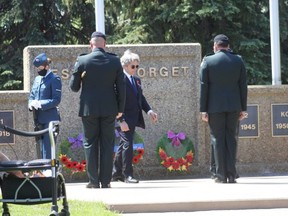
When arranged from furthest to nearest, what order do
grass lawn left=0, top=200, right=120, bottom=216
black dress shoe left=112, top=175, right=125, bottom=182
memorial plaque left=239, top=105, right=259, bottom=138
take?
Result: memorial plaque left=239, top=105, right=259, bottom=138
black dress shoe left=112, top=175, right=125, bottom=182
grass lawn left=0, top=200, right=120, bottom=216

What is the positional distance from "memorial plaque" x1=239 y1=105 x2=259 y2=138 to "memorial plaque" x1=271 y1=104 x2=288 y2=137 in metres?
0.27

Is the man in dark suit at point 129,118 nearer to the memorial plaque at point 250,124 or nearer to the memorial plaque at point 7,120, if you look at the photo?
the memorial plaque at point 7,120

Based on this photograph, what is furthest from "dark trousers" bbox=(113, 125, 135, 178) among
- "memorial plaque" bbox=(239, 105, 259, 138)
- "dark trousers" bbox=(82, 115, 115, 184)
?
"memorial plaque" bbox=(239, 105, 259, 138)

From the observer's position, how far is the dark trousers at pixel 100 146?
1014 cm

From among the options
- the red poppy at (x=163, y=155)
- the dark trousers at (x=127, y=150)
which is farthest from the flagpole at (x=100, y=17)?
the dark trousers at (x=127, y=150)

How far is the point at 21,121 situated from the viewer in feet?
39.3

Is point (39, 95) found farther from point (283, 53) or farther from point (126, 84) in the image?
point (283, 53)

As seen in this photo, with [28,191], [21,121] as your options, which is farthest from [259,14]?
[28,191]

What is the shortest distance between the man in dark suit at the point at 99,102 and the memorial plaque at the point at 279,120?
3408mm

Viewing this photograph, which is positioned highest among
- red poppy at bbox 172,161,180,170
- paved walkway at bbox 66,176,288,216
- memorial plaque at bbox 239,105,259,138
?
memorial plaque at bbox 239,105,259,138

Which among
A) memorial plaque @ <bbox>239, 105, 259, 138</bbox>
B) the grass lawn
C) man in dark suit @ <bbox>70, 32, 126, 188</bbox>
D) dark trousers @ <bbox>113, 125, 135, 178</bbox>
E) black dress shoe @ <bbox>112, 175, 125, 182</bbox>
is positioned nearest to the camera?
the grass lawn

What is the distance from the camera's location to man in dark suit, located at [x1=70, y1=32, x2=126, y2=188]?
10094 millimetres

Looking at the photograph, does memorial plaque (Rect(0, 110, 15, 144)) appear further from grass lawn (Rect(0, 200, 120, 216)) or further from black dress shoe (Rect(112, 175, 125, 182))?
grass lawn (Rect(0, 200, 120, 216))

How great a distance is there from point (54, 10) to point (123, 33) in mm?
3844
